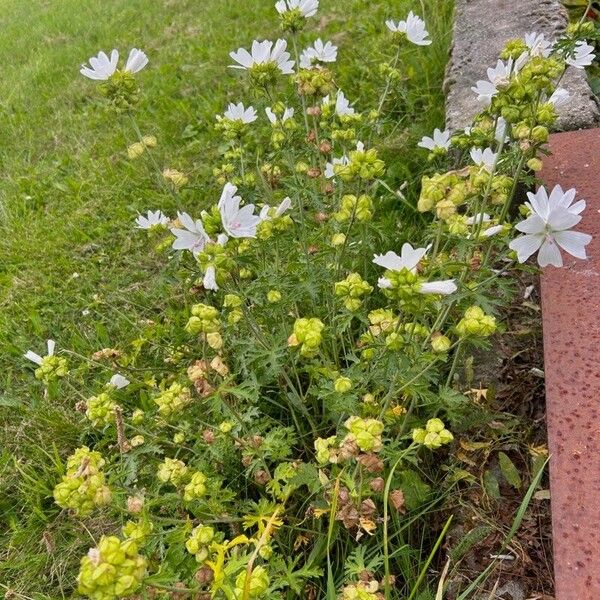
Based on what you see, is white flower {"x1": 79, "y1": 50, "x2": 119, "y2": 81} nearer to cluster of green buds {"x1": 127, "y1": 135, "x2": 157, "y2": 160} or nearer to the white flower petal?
cluster of green buds {"x1": 127, "y1": 135, "x2": 157, "y2": 160}

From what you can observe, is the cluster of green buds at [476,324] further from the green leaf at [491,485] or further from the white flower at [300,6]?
the white flower at [300,6]

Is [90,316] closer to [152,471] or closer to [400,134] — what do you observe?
[152,471]

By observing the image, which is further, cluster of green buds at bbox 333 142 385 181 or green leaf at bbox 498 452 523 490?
green leaf at bbox 498 452 523 490

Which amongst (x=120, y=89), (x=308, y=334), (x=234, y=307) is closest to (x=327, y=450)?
(x=308, y=334)

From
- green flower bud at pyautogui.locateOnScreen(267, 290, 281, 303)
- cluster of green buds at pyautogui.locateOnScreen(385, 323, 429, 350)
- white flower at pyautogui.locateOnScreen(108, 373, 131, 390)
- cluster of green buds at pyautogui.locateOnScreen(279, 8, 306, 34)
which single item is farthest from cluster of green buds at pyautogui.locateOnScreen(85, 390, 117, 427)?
cluster of green buds at pyautogui.locateOnScreen(279, 8, 306, 34)

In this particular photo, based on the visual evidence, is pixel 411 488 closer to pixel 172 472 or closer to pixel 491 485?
pixel 491 485

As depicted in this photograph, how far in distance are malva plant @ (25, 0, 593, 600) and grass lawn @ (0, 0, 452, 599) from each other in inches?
10.9

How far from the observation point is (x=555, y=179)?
201cm

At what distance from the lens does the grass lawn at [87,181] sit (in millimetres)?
2201

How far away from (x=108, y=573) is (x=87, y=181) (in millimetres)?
3037

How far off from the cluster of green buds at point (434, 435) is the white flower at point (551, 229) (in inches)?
16.3

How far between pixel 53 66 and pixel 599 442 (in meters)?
5.29

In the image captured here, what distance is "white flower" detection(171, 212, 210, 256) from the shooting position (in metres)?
1.61

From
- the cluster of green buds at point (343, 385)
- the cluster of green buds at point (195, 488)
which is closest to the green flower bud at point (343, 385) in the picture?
the cluster of green buds at point (343, 385)
